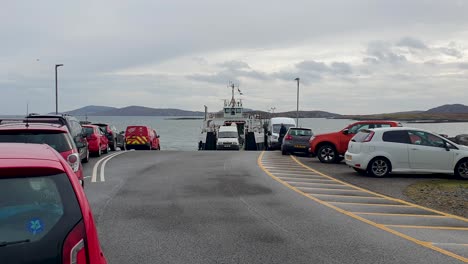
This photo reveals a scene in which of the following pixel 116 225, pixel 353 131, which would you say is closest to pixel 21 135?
pixel 116 225

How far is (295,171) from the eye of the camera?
1667cm

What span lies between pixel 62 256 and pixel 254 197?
7820 mm

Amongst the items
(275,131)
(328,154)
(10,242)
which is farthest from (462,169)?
(275,131)

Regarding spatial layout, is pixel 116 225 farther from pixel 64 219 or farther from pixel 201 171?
pixel 201 171

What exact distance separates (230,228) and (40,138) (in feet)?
12.7

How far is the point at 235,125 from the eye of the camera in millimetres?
43969

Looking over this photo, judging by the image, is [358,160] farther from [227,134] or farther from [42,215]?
[227,134]

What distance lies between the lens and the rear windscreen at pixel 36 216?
→ 10.1ft

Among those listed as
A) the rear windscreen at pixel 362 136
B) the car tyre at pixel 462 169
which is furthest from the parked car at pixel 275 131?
the car tyre at pixel 462 169

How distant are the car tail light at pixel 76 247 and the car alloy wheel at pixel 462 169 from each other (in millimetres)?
13785

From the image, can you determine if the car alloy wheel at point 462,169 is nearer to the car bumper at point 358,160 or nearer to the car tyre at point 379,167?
the car tyre at point 379,167

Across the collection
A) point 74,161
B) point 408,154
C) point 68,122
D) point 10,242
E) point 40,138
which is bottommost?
point 408,154

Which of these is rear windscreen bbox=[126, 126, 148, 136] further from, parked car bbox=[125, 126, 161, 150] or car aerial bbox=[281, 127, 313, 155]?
car aerial bbox=[281, 127, 313, 155]

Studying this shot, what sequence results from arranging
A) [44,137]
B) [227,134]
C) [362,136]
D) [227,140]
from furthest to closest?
[227,134], [227,140], [362,136], [44,137]
